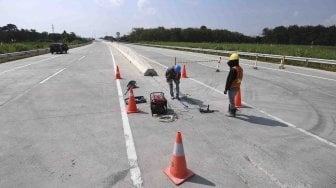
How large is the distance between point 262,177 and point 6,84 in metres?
13.6

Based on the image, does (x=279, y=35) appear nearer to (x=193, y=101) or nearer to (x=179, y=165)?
(x=193, y=101)

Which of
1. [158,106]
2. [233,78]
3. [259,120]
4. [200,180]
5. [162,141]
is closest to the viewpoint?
[200,180]

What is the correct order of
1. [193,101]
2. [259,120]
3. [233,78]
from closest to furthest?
1. [259,120]
2. [233,78]
3. [193,101]

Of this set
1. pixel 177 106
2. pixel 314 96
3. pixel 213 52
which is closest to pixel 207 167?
pixel 177 106

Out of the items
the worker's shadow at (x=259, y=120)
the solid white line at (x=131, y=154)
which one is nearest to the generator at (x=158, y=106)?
the solid white line at (x=131, y=154)

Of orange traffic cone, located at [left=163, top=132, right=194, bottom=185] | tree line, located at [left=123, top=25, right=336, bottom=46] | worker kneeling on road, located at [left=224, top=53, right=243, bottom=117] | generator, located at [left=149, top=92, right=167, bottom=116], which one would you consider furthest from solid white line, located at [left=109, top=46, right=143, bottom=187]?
tree line, located at [left=123, top=25, right=336, bottom=46]

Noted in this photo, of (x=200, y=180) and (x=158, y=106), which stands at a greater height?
(x=158, y=106)

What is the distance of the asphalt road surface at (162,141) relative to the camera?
16.3ft

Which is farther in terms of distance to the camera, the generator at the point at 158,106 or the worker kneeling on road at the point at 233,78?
the generator at the point at 158,106

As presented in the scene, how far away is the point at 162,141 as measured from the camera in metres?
6.59

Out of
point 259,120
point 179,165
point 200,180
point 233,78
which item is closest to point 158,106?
point 233,78

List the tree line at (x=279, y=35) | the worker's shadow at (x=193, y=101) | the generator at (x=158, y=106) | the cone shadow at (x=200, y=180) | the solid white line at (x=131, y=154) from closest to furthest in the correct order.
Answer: the cone shadow at (x=200, y=180) < the solid white line at (x=131, y=154) < the generator at (x=158, y=106) < the worker's shadow at (x=193, y=101) < the tree line at (x=279, y=35)

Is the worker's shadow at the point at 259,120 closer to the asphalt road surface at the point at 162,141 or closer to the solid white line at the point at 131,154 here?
the asphalt road surface at the point at 162,141

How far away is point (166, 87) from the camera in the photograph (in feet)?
45.2
